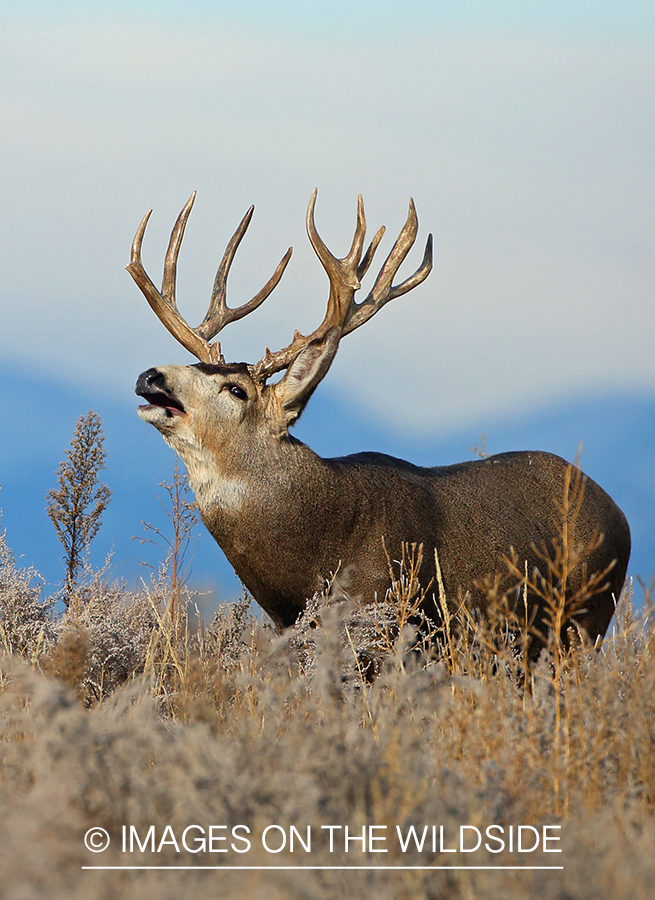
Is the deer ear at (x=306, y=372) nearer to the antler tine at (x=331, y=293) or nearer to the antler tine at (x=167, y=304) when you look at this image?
the antler tine at (x=331, y=293)

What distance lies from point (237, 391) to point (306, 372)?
49 centimetres

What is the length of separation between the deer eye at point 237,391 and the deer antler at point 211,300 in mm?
822

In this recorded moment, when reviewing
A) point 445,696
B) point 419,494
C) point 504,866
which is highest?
point 419,494

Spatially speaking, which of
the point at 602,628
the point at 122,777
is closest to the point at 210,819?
the point at 122,777

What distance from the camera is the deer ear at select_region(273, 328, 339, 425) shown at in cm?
673

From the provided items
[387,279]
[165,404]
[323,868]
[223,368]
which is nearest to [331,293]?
[387,279]

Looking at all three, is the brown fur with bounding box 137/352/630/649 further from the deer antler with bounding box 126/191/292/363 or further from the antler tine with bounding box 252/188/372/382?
the deer antler with bounding box 126/191/292/363

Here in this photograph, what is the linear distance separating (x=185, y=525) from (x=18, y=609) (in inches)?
59.4

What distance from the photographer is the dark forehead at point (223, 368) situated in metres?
6.82

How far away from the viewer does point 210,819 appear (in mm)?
2551

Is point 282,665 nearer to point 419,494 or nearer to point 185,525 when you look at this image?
point 419,494

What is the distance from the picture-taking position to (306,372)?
6.74 m

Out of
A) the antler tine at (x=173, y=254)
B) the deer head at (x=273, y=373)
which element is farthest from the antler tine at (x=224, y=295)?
the deer head at (x=273, y=373)

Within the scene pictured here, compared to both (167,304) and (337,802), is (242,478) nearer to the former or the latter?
(167,304)
